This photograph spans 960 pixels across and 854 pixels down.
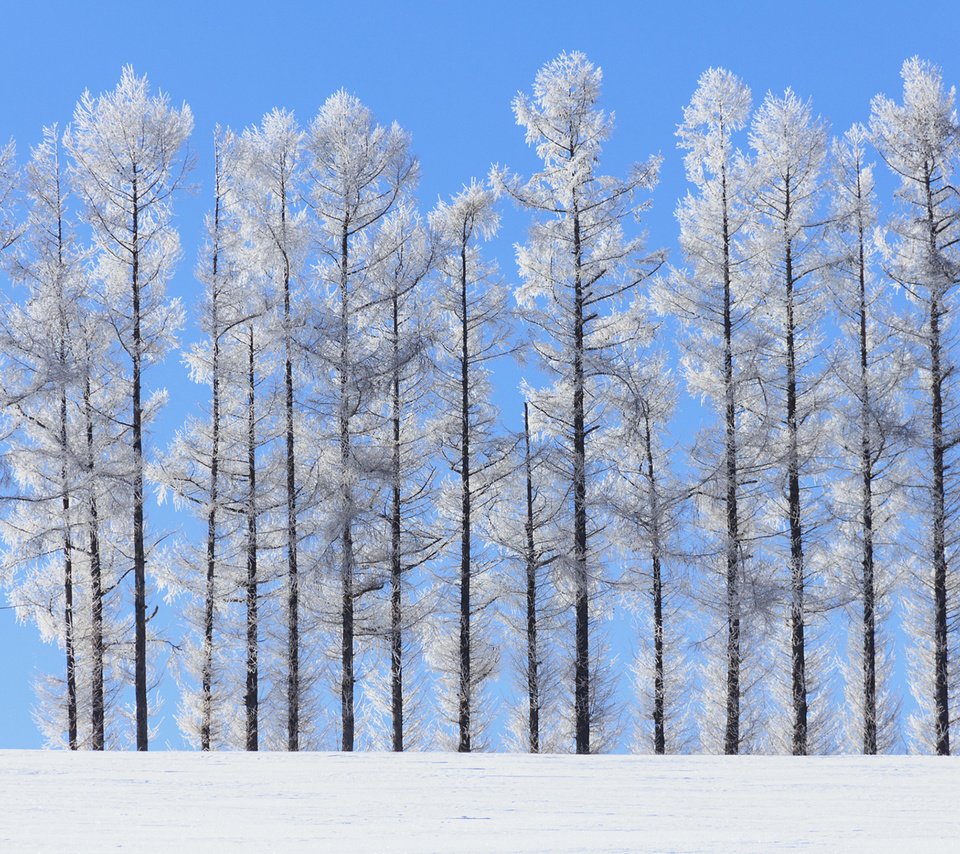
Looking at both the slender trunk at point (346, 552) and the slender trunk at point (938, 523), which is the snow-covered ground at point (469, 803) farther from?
the slender trunk at point (938, 523)

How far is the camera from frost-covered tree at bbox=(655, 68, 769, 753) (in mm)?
18625

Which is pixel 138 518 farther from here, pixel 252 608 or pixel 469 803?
pixel 469 803

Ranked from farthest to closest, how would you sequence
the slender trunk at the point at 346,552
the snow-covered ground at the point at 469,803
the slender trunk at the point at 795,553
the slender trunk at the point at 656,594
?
the slender trunk at the point at 656,594 → the slender trunk at the point at 795,553 → the slender trunk at the point at 346,552 → the snow-covered ground at the point at 469,803

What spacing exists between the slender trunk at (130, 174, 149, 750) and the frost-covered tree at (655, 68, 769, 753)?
30.9 ft

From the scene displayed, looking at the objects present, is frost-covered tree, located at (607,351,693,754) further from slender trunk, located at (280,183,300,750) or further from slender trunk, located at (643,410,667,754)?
slender trunk, located at (280,183,300,750)

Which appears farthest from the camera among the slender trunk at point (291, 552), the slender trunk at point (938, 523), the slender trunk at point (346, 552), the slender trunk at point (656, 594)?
the slender trunk at point (938, 523)

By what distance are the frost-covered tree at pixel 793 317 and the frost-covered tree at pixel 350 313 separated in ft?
22.5

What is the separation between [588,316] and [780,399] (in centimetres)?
394

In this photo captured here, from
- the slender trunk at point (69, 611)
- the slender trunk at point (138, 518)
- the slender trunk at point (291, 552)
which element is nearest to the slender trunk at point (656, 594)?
the slender trunk at point (291, 552)

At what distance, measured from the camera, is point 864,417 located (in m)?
19.4

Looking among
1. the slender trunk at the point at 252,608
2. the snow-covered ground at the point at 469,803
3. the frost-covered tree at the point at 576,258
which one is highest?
the frost-covered tree at the point at 576,258

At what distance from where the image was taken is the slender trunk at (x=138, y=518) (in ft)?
56.3

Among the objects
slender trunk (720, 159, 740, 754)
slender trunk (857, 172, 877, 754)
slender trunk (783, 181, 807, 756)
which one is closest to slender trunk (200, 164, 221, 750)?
A: slender trunk (720, 159, 740, 754)

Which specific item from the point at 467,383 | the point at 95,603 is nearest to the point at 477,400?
the point at 467,383
